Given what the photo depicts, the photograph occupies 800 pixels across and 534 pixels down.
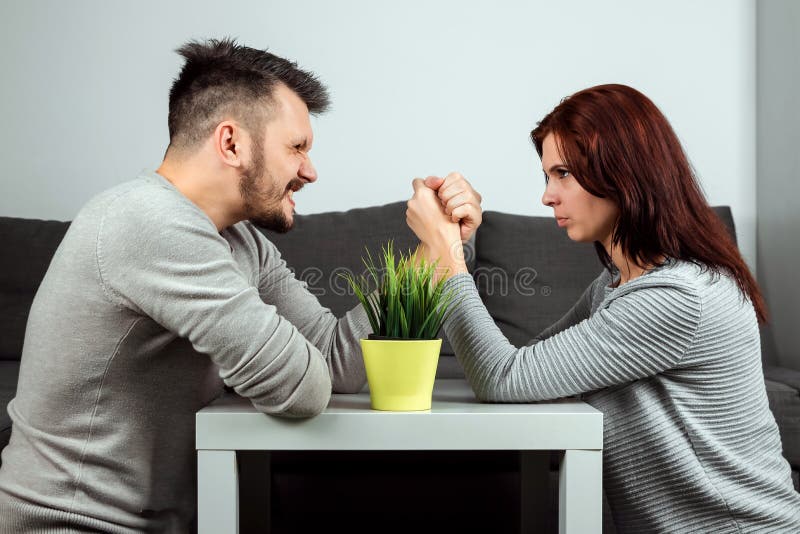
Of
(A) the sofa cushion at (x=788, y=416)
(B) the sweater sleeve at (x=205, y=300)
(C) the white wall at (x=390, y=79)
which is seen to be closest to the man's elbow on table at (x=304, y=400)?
(B) the sweater sleeve at (x=205, y=300)

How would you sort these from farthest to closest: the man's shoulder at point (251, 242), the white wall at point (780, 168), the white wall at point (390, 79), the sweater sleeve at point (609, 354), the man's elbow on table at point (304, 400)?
the white wall at point (390, 79) < the white wall at point (780, 168) < the man's shoulder at point (251, 242) < the sweater sleeve at point (609, 354) < the man's elbow on table at point (304, 400)

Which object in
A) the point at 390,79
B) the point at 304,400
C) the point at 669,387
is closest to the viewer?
the point at 304,400

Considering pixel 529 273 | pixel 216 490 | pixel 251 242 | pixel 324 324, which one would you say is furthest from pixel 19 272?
pixel 216 490

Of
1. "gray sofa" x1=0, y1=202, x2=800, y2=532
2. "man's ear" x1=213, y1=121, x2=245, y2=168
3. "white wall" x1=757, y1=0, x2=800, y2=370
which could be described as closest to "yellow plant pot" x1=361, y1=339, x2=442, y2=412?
"man's ear" x1=213, y1=121, x2=245, y2=168

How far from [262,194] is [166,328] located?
0.87 feet

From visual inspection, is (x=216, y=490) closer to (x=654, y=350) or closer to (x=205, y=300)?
(x=205, y=300)

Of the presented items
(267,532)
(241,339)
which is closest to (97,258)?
(241,339)

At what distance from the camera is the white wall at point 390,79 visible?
108 inches

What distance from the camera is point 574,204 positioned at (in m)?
1.33

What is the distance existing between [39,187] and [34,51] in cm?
44

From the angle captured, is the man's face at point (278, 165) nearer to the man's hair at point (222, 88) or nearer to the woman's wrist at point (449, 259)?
the man's hair at point (222, 88)

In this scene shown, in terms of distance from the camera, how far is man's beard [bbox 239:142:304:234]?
1233 mm

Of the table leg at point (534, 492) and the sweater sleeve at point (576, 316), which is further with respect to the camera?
the sweater sleeve at point (576, 316)

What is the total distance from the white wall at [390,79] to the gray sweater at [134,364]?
1668 mm
